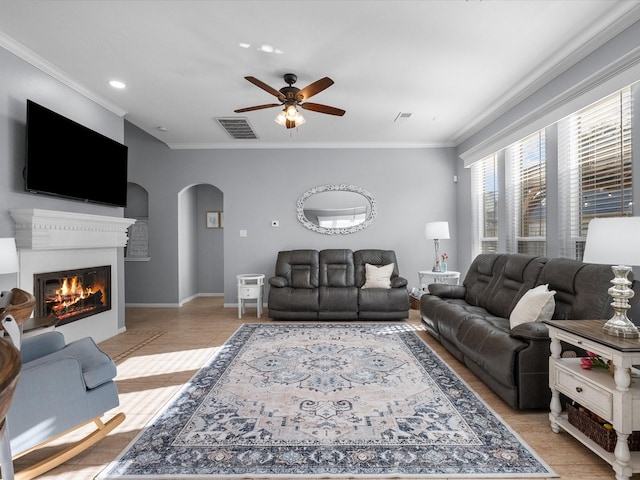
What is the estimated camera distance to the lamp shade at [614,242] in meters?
1.64

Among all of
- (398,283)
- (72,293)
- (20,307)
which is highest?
(20,307)

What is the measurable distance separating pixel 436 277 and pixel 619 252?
346cm

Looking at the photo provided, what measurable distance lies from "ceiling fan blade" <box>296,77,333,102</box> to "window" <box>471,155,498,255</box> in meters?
2.80

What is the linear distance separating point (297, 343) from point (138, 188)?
452 cm

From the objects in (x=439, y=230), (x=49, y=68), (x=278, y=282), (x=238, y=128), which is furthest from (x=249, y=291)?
(x=49, y=68)

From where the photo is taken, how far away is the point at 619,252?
1689mm

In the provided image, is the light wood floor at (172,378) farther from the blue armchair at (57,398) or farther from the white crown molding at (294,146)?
the white crown molding at (294,146)

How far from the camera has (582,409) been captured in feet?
6.23

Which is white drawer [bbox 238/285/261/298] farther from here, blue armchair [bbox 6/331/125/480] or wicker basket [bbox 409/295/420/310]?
blue armchair [bbox 6/331/125/480]

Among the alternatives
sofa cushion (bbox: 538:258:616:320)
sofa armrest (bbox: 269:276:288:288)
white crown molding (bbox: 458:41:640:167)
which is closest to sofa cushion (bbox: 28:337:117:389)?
sofa armrest (bbox: 269:276:288:288)

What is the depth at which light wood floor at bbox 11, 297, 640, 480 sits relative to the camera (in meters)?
1.77

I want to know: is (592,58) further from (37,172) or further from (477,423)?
(37,172)

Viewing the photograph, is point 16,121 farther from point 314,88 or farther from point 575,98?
point 575,98

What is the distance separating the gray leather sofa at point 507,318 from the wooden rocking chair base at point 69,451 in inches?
98.3
